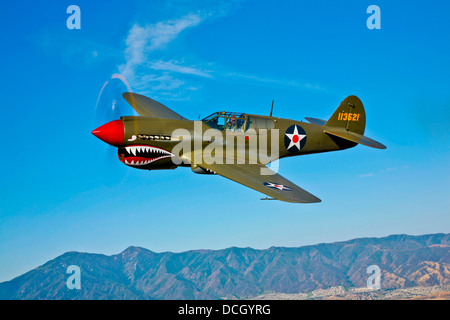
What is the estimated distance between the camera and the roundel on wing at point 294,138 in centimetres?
2064

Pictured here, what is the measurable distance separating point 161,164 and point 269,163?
16.3ft

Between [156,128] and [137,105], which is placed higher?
[137,105]

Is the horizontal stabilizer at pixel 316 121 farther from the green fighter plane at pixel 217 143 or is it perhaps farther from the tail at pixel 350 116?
the green fighter plane at pixel 217 143

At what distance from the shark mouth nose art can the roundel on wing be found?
5.96 metres

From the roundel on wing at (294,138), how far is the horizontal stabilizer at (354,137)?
1.61 m

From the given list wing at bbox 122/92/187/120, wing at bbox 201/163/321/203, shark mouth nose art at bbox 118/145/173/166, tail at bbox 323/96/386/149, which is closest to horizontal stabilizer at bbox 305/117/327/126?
tail at bbox 323/96/386/149

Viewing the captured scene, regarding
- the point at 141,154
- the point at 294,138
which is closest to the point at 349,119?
the point at 294,138

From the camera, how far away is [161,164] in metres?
18.8

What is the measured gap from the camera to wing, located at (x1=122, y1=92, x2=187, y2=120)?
22253mm

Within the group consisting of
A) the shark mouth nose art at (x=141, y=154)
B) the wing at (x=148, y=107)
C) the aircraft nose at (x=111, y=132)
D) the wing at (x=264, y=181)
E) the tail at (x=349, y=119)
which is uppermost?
the wing at (x=148, y=107)

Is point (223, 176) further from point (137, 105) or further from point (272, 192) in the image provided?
point (137, 105)

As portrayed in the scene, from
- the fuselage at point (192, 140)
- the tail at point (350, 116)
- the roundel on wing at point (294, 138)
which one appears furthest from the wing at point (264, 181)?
the tail at point (350, 116)
